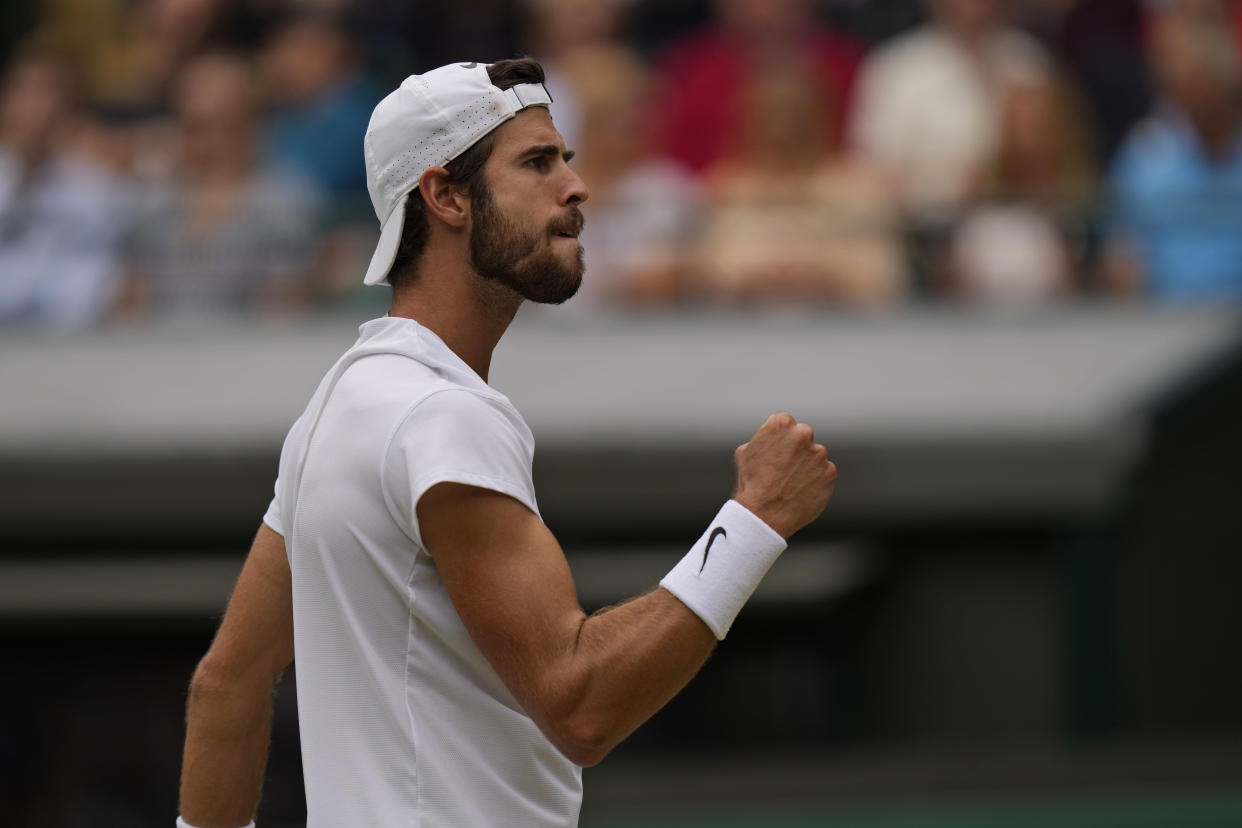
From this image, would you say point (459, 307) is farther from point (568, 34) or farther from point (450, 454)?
point (568, 34)

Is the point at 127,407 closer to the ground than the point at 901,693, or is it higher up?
higher up

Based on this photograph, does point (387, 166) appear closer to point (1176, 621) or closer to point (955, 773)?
point (955, 773)

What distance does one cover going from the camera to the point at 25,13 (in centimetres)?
1170

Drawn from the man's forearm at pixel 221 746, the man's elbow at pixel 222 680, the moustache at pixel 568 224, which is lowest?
the man's forearm at pixel 221 746

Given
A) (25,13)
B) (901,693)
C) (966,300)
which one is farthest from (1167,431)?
(25,13)

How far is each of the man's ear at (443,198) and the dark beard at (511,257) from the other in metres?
0.02

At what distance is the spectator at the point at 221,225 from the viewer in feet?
26.9

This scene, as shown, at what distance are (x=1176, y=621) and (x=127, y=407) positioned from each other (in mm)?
4998

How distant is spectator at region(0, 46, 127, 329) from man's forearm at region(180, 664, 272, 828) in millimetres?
5800

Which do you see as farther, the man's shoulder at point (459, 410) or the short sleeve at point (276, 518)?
the short sleeve at point (276, 518)

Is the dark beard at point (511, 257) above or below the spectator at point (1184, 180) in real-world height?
below

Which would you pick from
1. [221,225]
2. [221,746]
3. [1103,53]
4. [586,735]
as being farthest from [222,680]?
[1103,53]

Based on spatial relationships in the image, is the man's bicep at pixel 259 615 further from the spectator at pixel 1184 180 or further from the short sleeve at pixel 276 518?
the spectator at pixel 1184 180

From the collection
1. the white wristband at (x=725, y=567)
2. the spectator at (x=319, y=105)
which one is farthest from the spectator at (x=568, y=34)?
the white wristband at (x=725, y=567)
